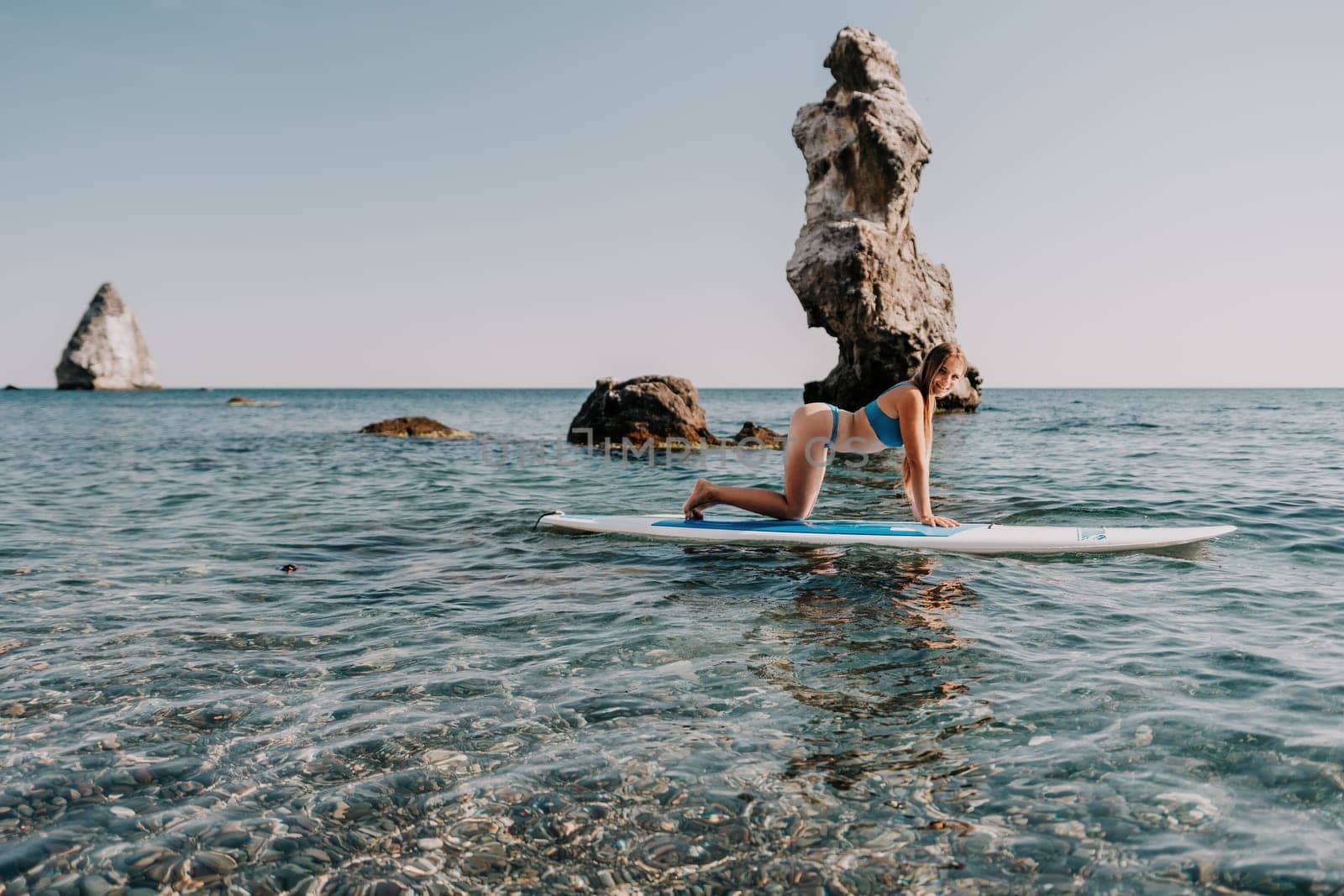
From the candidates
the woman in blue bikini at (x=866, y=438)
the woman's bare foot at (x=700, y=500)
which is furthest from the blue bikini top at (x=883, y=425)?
the woman's bare foot at (x=700, y=500)

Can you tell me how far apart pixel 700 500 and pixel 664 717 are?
17.1 feet

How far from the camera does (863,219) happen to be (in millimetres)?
35812

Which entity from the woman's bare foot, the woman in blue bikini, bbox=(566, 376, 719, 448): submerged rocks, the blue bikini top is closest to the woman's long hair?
the woman in blue bikini

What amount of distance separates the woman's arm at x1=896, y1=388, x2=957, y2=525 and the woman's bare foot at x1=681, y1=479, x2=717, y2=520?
2256 mm

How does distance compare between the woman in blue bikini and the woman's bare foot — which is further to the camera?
the woman's bare foot

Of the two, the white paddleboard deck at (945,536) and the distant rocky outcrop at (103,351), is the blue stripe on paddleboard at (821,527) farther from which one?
the distant rocky outcrop at (103,351)

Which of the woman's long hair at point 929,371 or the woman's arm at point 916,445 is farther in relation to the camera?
the woman's arm at point 916,445

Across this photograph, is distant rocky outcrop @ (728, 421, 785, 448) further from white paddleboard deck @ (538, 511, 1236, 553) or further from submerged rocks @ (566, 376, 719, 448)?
white paddleboard deck @ (538, 511, 1236, 553)

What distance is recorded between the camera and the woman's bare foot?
9555 millimetres

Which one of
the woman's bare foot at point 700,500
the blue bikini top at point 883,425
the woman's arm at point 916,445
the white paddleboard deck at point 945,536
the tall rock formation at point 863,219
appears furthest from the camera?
the tall rock formation at point 863,219

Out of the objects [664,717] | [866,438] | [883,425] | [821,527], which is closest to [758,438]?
[821,527]

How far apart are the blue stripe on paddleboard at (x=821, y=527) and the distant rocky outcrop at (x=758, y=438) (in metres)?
15.5

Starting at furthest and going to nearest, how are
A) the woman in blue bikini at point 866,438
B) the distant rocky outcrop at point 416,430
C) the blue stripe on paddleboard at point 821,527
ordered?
the distant rocky outcrop at point 416,430
the blue stripe on paddleboard at point 821,527
the woman in blue bikini at point 866,438

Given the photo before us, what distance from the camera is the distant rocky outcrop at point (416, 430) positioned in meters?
30.0
